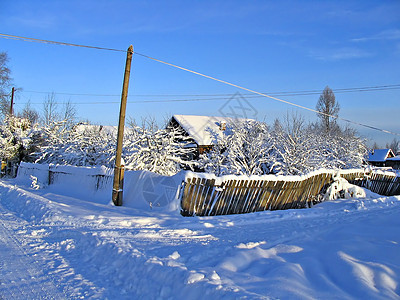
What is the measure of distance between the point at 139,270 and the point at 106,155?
50.0ft

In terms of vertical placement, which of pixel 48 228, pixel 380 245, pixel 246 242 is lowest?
pixel 48 228

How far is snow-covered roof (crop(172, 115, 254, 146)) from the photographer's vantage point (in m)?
29.3

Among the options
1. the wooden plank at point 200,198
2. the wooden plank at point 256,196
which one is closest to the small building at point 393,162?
the wooden plank at point 256,196

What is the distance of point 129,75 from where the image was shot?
10.4 m

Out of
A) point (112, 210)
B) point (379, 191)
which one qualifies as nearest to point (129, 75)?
point (112, 210)

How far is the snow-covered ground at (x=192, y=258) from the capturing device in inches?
143

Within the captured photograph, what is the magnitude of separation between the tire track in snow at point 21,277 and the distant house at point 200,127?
22429 millimetres

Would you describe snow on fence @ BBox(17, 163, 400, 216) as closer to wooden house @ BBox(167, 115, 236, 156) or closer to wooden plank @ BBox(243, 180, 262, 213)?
wooden plank @ BBox(243, 180, 262, 213)

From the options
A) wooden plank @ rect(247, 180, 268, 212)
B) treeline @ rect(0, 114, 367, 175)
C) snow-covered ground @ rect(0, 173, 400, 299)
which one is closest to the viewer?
snow-covered ground @ rect(0, 173, 400, 299)

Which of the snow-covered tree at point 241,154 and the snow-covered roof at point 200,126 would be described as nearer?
the snow-covered tree at point 241,154

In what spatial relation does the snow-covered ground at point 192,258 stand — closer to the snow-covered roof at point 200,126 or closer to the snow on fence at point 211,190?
the snow on fence at point 211,190

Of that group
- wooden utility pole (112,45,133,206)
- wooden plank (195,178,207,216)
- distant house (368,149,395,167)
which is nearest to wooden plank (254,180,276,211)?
wooden plank (195,178,207,216)

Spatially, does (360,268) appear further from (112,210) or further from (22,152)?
(22,152)

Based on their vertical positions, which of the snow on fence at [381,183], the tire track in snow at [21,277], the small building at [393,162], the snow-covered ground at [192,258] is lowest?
the tire track in snow at [21,277]
